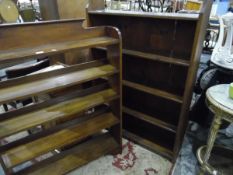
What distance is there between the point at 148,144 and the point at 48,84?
119 centimetres

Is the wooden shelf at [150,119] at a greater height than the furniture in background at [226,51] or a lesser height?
lesser

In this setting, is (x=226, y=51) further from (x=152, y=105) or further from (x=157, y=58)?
(x=152, y=105)

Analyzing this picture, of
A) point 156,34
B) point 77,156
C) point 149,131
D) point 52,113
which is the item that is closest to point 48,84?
point 52,113

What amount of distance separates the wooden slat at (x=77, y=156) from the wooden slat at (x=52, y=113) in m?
0.48

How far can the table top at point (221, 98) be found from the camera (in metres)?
1.13

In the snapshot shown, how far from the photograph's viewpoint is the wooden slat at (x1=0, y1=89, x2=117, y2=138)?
1.13 metres

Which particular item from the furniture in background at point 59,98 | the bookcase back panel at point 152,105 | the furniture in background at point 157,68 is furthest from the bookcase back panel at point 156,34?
the bookcase back panel at point 152,105

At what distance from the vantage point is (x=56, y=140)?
1.41 m

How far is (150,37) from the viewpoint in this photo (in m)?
1.55

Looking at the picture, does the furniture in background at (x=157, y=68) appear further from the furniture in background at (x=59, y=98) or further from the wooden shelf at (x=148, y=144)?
the furniture in background at (x=59, y=98)

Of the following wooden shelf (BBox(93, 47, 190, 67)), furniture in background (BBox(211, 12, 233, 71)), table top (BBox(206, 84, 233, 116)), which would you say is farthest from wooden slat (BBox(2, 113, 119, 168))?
furniture in background (BBox(211, 12, 233, 71))

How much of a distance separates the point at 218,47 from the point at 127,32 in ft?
2.84

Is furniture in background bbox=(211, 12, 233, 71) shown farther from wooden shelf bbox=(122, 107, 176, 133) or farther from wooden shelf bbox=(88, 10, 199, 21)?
wooden shelf bbox=(122, 107, 176, 133)

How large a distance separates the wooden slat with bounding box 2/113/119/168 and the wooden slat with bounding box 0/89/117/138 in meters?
0.24
